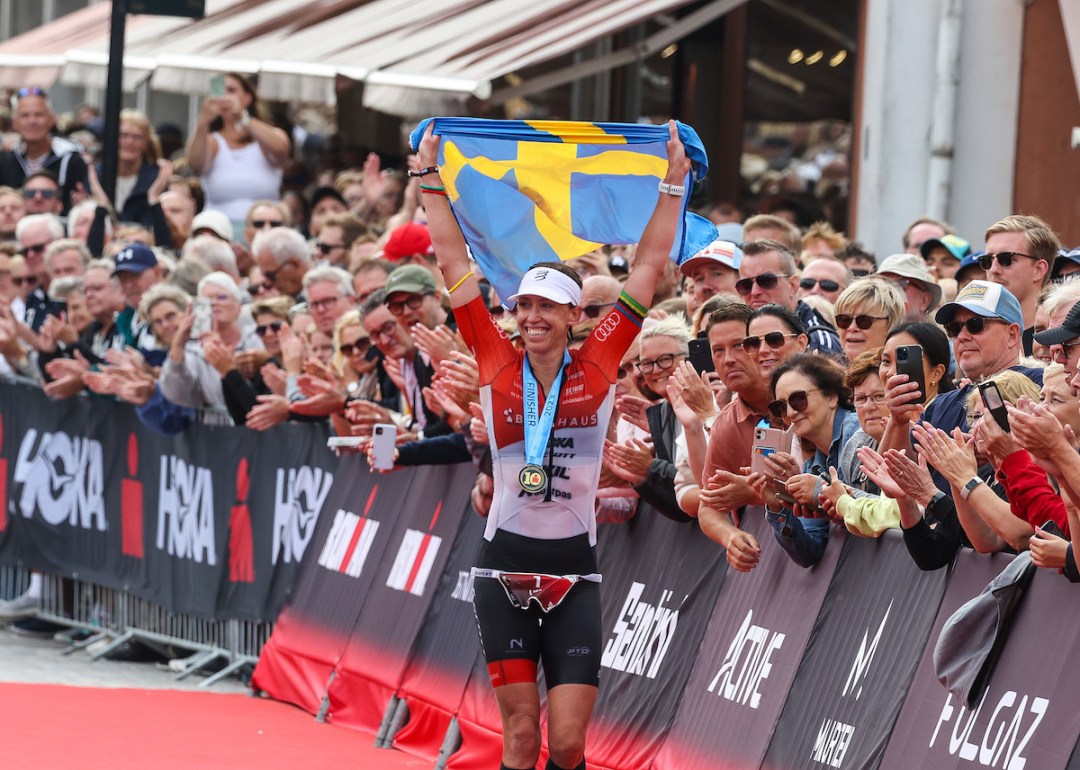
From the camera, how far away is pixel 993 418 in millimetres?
6348

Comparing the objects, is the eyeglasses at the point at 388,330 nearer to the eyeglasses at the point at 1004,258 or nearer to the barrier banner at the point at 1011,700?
the eyeglasses at the point at 1004,258

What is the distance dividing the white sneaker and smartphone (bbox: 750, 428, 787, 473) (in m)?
8.75

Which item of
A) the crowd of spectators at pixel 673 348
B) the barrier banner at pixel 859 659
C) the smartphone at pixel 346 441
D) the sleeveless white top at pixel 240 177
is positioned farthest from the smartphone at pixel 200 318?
the barrier banner at pixel 859 659

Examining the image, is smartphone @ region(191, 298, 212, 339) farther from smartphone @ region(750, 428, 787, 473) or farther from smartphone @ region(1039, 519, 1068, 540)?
smartphone @ region(1039, 519, 1068, 540)

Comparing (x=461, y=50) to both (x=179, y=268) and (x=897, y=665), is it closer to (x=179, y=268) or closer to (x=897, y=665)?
(x=179, y=268)

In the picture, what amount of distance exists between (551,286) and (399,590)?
12.3 ft

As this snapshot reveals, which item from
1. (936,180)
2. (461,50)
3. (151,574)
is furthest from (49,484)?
(936,180)

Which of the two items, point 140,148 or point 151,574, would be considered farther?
point 140,148

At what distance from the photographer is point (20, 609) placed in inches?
597

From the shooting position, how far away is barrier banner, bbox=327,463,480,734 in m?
10.6

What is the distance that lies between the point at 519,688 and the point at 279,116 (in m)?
14.7

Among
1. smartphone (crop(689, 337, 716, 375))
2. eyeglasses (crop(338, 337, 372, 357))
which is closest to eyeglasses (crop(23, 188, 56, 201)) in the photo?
eyeglasses (crop(338, 337, 372, 357))

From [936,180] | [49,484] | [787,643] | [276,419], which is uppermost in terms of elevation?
[936,180]

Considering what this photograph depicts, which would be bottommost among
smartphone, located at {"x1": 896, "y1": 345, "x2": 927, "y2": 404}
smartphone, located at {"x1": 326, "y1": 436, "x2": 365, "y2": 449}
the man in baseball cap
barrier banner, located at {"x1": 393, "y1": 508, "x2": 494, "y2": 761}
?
barrier banner, located at {"x1": 393, "y1": 508, "x2": 494, "y2": 761}
